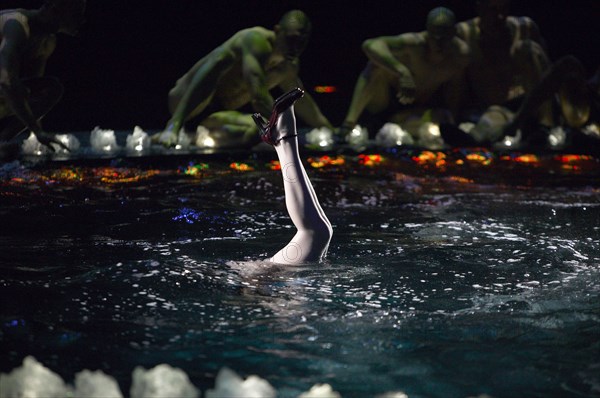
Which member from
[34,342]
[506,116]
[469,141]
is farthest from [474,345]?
[506,116]

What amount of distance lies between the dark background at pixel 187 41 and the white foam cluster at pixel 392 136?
1438mm

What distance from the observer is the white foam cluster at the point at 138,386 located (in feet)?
5.53

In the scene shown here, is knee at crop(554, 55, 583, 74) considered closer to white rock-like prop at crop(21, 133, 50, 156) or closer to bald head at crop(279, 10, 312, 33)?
bald head at crop(279, 10, 312, 33)

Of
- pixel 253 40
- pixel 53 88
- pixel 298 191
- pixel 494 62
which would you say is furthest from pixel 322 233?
pixel 494 62

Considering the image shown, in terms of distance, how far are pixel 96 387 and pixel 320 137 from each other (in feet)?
19.5

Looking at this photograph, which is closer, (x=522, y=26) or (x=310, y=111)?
(x=310, y=111)

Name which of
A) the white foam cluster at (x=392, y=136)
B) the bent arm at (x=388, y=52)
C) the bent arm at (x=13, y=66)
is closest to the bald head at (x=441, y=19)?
the bent arm at (x=388, y=52)

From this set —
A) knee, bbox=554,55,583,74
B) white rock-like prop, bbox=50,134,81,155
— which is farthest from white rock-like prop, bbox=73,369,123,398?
knee, bbox=554,55,583,74

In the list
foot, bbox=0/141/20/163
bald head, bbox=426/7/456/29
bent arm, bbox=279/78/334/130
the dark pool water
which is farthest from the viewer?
bent arm, bbox=279/78/334/130

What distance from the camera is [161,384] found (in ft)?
5.60

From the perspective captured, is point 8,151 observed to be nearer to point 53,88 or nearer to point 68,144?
point 53,88

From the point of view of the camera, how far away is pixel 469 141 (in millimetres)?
7535

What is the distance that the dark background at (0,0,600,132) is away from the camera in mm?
8422

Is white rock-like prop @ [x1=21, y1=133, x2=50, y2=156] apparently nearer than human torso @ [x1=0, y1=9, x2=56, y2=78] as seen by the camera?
No
